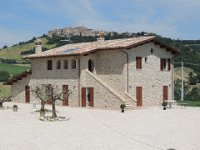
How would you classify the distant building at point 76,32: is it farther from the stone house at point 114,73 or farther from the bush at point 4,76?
the stone house at point 114,73

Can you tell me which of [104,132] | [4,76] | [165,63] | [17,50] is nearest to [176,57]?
[4,76]

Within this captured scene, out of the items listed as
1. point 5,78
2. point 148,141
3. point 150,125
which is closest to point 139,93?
point 150,125

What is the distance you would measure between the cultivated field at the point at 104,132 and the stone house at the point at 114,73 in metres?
7.31

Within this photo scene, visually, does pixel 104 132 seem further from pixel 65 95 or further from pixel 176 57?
pixel 176 57

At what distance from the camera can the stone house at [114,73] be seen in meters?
37.4

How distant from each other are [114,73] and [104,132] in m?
17.1

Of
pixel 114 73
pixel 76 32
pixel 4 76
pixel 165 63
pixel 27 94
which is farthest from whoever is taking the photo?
pixel 76 32

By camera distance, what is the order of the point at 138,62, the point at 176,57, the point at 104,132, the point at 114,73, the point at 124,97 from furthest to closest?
the point at 176,57
the point at 138,62
the point at 114,73
the point at 124,97
the point at 104,132

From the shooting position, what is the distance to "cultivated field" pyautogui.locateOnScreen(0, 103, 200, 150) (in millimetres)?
17703

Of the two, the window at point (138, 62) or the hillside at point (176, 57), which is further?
the hillside at point (176, 57)

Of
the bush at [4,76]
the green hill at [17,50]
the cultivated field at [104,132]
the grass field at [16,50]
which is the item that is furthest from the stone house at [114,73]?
the grass field at [16,50]

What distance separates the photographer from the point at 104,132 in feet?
71.0

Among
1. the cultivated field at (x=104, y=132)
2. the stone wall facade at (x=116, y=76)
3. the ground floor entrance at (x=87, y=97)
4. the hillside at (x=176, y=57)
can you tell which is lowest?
the cultivated field at (x=104, y=132)

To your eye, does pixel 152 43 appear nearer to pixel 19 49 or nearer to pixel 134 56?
pixel 134 56
